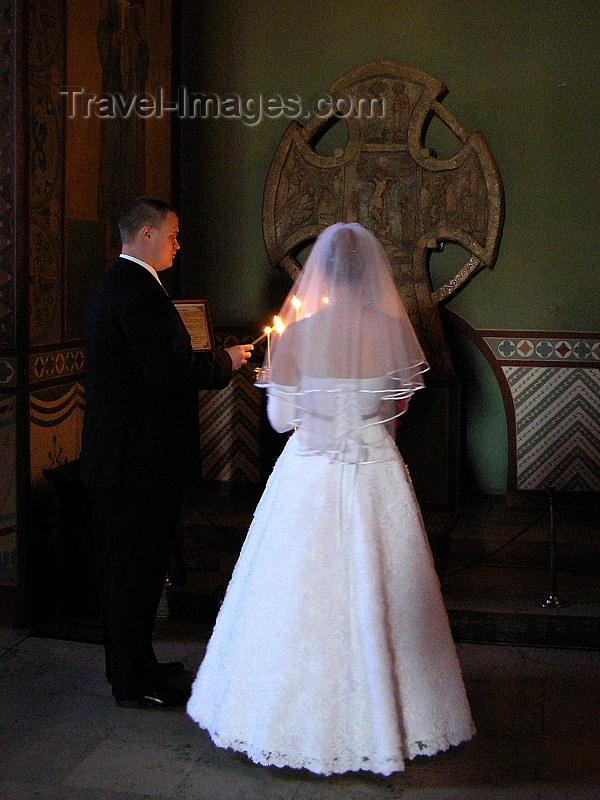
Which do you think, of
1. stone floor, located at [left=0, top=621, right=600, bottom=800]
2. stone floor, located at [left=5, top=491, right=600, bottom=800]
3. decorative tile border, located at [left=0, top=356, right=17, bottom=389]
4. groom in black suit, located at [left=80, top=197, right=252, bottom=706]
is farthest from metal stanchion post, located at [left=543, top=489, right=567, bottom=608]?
decorative tile border, located at [left=0, top=356, right=17, bottom=389]

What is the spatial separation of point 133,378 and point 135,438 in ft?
0.75

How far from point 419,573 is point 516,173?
3.77 m

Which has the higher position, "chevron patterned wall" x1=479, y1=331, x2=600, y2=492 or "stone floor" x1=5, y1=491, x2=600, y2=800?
"chevron patterned wall" x1=479, y1=331, x2=600, y2=492

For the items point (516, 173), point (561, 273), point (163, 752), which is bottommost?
point (163, 752)

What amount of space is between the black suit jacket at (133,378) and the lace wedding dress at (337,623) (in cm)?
57

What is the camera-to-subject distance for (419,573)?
352 centimetres

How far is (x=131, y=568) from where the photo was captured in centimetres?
398

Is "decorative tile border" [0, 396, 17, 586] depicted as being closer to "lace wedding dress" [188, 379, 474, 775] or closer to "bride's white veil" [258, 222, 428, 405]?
"lace wedding dress" [188, 379, 474, 775]

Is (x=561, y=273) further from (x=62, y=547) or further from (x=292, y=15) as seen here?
(x=62, y=547)

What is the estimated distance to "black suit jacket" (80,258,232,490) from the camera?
12.6ft

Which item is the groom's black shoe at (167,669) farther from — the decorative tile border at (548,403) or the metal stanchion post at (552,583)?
the decorative tile border at (548,403)

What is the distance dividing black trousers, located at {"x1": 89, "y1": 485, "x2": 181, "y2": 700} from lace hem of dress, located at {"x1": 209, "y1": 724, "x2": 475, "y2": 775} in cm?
70

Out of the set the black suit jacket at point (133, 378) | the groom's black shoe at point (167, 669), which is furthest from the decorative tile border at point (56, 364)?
the groom's black shoe at point (167, 669)

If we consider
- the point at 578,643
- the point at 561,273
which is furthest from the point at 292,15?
the point at 578,643
